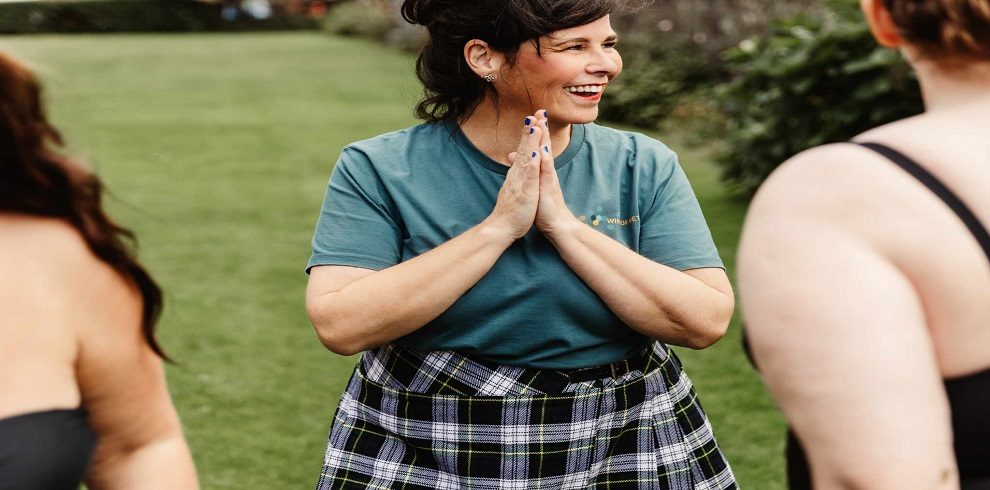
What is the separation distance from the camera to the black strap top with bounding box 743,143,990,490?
1276mm

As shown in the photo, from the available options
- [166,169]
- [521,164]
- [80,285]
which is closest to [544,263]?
[521,164]

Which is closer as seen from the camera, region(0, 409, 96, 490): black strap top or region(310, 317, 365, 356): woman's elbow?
region(0, 409, 96, 490): black strap top

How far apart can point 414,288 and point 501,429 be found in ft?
1.06

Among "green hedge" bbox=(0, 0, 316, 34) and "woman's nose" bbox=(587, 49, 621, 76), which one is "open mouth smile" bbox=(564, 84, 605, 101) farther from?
"green hedge" bbox=(0, 0, 316, 34)

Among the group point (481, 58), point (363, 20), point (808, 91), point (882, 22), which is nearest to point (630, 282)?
point (481, 58)

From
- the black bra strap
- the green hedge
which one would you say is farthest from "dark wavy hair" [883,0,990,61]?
the green hedge

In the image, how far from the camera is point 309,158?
11.7m

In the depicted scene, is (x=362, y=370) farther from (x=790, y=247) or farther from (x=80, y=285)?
(x=790, y=247)

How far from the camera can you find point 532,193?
220cm

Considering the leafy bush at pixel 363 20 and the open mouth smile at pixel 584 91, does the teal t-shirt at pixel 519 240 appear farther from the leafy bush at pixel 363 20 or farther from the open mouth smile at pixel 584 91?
the leafy bush at pixel 363 20

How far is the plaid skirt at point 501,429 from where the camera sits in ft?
7.31

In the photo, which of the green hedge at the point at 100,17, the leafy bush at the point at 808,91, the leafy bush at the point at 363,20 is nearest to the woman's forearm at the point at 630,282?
the leafy bush at the point at 808,91

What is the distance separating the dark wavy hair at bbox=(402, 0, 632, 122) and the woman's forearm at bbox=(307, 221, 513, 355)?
0.38 meters

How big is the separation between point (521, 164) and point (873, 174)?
999 mm
